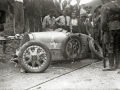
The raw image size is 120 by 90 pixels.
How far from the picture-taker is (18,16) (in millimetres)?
9812

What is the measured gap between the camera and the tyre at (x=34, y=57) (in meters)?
6.24

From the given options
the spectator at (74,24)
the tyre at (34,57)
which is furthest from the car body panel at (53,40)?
the spectator at (74,24)

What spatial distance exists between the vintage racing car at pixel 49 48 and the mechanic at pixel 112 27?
1.47 m

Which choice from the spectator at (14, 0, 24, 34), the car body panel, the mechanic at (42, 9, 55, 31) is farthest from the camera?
the spectator at (14, 0, 24, 34)

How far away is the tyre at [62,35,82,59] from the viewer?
7336mm

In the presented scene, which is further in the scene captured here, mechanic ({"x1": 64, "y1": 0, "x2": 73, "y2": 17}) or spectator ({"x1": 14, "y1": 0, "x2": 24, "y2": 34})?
mechanic ({"x1": 64, "y1": 0, "x2": 73, "y2": 17})

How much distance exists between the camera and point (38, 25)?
10477 mm

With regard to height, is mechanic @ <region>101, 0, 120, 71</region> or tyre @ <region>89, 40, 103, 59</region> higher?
mechanic @ <region>101, 0, 120, 71</region>

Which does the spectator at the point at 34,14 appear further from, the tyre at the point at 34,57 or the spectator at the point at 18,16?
the tyre at the point at 34,57

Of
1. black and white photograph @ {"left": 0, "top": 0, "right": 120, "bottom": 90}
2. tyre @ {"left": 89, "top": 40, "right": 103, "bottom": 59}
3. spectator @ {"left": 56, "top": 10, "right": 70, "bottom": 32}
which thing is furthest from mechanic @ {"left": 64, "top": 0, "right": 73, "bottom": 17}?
tyre @ {"left": 89, "top": 40, "right": 103, "bottom": 59}

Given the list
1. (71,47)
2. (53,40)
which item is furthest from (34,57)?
(71,47)

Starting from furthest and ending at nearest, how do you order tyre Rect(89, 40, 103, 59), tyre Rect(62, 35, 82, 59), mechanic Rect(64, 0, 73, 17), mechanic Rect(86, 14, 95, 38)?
mechanic Rect(64, 0, 73, 17), mechanic Rect(86, 14, 95, 38), tyre Rect(89, 40, 103, 59), tyre Rect(62, 35, 82, 59)

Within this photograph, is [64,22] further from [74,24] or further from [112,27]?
[112,27]

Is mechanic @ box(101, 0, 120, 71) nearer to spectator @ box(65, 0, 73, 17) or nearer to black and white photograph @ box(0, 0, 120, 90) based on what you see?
black and white photograph @ box(0, 0, 120, 90)
